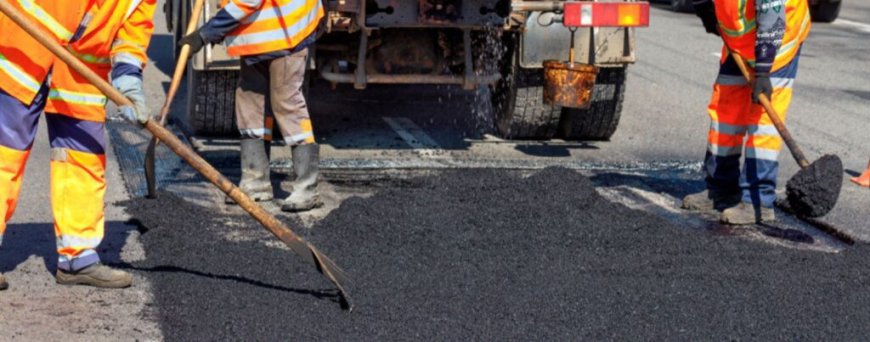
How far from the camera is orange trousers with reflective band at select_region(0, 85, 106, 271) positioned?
5.02 m

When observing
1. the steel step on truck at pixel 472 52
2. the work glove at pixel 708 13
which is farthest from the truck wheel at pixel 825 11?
the work glove at pixel 708 13

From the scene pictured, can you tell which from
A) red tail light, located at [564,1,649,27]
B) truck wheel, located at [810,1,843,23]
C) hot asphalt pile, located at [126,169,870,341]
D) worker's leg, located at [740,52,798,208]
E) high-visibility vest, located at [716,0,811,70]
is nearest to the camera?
hot asphalt pile, located at [126,169,870,341]

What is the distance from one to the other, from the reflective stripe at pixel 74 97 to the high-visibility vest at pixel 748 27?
10.2 ft

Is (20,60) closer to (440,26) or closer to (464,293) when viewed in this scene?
(464,293)

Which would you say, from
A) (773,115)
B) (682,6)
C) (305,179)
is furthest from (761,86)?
(682,6)

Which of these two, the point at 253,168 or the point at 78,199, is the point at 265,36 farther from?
the point at 78,199

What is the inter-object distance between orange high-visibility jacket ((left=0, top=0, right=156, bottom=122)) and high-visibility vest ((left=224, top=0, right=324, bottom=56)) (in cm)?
123

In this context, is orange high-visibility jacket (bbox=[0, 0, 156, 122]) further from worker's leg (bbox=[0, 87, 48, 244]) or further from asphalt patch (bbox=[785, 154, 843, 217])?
asphalt patch (bbox=[785, 154, 843, 217])

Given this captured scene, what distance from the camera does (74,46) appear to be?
198 inches

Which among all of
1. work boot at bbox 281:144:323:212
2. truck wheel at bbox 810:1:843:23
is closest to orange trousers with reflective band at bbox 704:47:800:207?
work boot at bbox 281:144:323:212

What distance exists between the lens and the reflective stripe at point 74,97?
508cm

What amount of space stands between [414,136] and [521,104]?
0.76 metres

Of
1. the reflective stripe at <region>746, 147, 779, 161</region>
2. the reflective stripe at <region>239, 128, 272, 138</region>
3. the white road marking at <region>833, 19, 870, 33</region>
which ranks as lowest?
the white road marking at <region>833, 19, 870, 33</region>

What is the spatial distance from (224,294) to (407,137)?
141 inches
